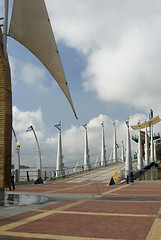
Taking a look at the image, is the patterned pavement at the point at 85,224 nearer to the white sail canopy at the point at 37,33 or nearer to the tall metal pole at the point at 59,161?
the white sail canopy at the point at 37,33

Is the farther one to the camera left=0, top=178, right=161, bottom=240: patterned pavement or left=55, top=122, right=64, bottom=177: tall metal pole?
left=55, top=122, right=64, bottom=177: tall metal pole

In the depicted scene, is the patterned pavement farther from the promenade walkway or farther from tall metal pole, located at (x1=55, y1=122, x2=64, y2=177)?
tall metal pole, located at (x1=55, y1=122, x2=64, y2=177)

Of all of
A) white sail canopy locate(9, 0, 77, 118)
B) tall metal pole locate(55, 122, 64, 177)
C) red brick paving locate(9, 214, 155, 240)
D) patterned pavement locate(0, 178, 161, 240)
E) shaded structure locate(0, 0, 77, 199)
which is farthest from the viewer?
tall metal pole locate(55, 122, 64, 177)

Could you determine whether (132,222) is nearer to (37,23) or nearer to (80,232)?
(80,232)

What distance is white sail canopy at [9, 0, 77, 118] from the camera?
507 inches

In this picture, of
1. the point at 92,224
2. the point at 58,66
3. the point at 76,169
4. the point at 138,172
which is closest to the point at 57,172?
the point at 76,169

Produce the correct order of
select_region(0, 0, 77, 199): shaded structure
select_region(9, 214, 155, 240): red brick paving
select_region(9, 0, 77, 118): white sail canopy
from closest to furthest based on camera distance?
select_region(9, 214, 155, 240): red brick paving, select_region(0, 0, 77, 199): shaded structure, select_region(9, 0, 77, 118): white sail canopy

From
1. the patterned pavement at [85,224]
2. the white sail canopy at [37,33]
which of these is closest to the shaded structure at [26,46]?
the white sail canopy at [37,33]

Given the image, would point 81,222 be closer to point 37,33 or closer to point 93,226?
point 93,226

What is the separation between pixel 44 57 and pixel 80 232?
9.51 metres

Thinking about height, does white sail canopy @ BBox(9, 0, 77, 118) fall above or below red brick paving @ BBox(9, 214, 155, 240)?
above

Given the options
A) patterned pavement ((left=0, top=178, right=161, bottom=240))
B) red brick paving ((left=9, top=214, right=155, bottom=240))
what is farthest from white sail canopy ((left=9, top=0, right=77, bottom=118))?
red brick paving ((left=9, top=214, right=155, bottom=240))

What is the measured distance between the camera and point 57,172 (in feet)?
109

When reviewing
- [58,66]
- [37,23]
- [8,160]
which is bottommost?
[8,160]
